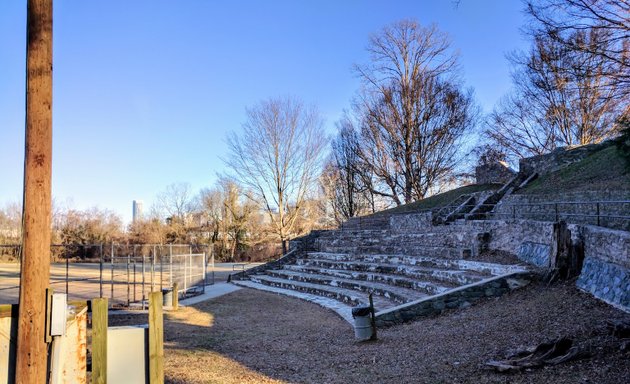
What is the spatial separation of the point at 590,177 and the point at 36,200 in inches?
636

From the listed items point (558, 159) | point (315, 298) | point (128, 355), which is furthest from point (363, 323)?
point (558, 159)

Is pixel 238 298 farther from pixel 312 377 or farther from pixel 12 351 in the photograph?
pixel 12 351

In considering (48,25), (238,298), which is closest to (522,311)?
(48,25)

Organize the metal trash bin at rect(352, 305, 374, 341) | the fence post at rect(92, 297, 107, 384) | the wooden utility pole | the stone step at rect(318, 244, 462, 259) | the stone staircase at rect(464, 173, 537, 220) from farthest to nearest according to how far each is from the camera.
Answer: the stone staircase at rect(464, 173, 537, 220) < the stone step at rect(318, 244, 462, 259) < the metal trash bin at rect(352, 305, 374, 341) < the fence post at rect(92, 297, 107, 384) < the wooden utility pole

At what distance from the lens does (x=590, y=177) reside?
48.9ft

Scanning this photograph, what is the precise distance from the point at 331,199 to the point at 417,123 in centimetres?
1461

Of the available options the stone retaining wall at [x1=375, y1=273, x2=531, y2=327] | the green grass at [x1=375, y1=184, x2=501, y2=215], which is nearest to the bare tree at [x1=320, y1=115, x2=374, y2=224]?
the green grass at [x1=375, y1=184, x2=501, y2=215]

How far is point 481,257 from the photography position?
41.3 feet

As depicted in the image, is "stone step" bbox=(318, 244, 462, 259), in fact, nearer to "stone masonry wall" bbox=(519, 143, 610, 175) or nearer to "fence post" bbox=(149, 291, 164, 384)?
"stone masonry wall" bbox=(519, 143, 610, 175)

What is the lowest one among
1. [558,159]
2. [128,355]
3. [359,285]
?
[359,285]

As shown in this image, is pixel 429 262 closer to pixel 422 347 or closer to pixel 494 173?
pixel 422 347

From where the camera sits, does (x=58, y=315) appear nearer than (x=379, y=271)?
Yes

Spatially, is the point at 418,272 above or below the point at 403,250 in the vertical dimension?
below

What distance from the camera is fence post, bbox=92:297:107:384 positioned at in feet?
11.9
